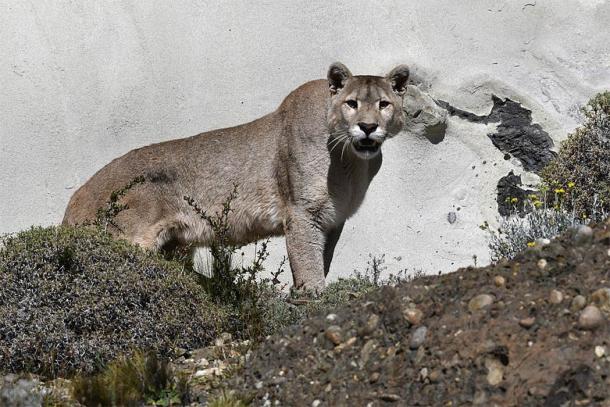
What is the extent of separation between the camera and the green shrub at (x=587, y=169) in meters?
9.83

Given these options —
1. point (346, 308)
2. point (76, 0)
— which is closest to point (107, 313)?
point (346, 308)

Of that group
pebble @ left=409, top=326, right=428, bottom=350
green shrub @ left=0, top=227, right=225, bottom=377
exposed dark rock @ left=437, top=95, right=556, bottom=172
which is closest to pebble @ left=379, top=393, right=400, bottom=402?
pebble @ left=409, top=326, right=428, bottom=350

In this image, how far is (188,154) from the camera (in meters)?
10.6

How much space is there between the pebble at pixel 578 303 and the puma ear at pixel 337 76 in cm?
518

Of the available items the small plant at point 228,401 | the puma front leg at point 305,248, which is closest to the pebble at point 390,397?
the small plant at point 228,401

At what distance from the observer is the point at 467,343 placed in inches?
193

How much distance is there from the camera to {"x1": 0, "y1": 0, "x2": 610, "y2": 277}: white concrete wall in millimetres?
13336

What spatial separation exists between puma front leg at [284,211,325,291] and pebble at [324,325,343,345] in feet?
13.3

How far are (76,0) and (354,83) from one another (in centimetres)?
575

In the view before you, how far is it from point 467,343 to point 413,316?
0.46 meters

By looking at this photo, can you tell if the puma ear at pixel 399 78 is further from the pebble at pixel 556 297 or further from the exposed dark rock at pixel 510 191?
the pebble at pixel 556 297

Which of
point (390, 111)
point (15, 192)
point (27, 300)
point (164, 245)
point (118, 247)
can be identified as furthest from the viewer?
point (15, 192)

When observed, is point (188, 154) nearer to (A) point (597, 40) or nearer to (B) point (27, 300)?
(B) point (27, 300)

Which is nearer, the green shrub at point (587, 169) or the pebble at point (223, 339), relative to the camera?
the pebble at point (223, 339)
